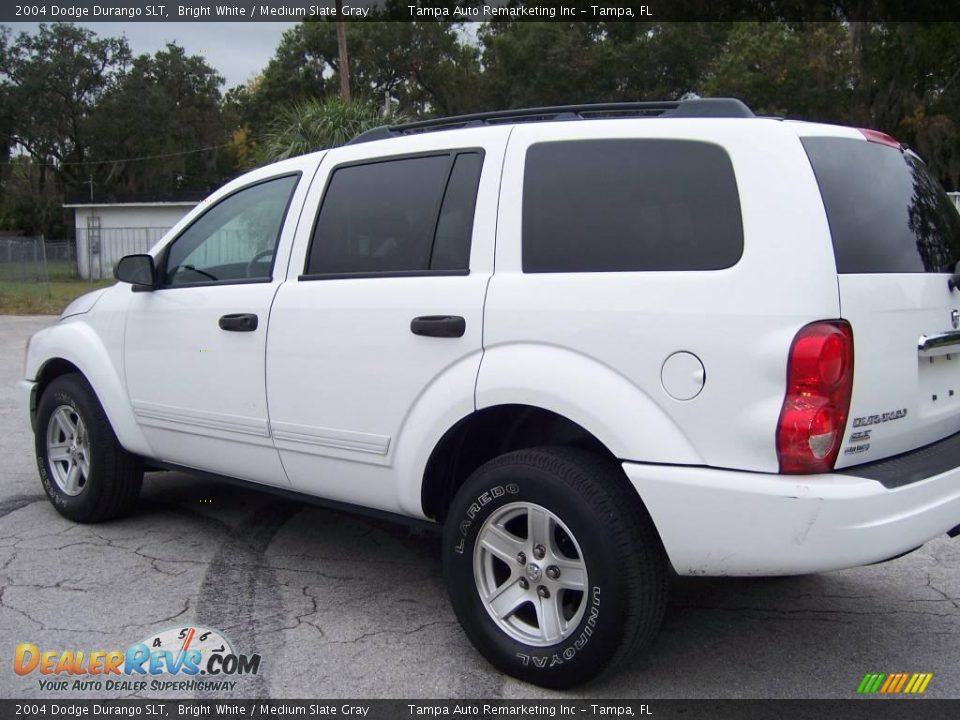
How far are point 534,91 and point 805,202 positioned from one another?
40.7 metres

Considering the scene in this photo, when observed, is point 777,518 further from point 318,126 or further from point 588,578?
point 318,126

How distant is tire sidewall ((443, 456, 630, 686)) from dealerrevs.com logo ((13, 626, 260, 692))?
2.71ft

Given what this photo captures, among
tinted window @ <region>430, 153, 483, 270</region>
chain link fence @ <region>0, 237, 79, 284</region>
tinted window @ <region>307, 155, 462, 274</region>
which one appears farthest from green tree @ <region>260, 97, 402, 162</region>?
tinted window @ <region>430, 153, 483, 270</region>

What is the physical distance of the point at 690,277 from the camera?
10.1 feet

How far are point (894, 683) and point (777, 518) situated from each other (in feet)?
3.50

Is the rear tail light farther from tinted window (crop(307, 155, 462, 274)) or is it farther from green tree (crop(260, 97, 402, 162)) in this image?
green tree (crop(260, 97, 402, 162))

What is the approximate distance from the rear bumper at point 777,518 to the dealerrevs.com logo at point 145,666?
1620 mm

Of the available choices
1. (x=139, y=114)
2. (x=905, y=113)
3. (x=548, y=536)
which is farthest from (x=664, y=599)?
(x=139, y=114)

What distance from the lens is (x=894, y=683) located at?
3.46 meters

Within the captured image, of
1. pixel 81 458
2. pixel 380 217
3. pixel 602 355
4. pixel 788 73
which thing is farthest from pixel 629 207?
pixel 788 73

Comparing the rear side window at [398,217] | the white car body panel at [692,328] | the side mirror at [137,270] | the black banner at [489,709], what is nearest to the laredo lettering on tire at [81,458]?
the side mirror at [137,270]

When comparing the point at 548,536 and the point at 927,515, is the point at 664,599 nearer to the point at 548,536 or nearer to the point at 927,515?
the point at 548,536

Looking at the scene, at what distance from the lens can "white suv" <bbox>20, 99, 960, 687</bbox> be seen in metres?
2.95

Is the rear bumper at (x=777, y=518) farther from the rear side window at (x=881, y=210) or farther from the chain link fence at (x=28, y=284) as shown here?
the chain link fence at (x=28, y=284)
